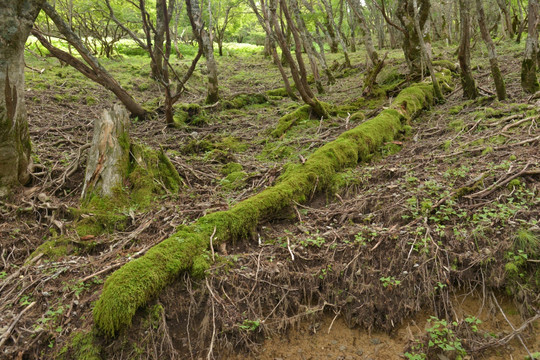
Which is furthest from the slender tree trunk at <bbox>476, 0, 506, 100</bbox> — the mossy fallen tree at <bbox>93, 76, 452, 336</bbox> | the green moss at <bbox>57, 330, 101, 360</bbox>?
the green moss at <bbox>57, 330, 101, 360</bbox>

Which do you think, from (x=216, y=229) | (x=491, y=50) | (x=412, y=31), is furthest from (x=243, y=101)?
(x=216, y=229)

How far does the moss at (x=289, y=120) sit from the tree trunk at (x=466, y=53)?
11.5ft

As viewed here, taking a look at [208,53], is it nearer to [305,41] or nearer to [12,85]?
[305,41]

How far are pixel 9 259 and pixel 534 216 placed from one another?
16.9 feet

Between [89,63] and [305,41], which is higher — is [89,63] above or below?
below

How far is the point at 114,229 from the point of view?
388 centimetres

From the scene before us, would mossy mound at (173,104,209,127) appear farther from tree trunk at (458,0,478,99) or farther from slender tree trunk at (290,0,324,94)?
tree trunk at (458,0,478,99)

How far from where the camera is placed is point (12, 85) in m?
4.09

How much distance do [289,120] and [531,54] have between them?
4.90 m

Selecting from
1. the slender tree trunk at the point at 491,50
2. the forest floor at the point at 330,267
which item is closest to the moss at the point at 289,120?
the forest floor at the point at 330,267

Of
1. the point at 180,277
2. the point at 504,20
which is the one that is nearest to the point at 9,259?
the point at 180,277

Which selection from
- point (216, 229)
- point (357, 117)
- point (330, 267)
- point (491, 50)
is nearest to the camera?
point (330, 267)

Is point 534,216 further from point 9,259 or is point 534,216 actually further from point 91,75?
point 91,75

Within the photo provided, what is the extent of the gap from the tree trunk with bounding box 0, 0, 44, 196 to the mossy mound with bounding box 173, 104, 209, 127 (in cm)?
424
